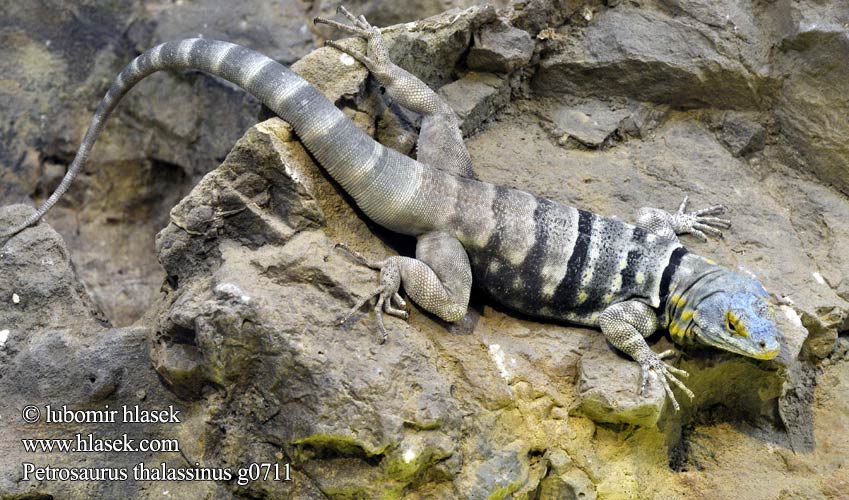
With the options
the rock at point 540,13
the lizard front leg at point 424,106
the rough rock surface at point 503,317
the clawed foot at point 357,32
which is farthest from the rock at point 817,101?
the clawed foot at point 357,32

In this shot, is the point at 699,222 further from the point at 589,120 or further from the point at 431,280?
the point at 431,280

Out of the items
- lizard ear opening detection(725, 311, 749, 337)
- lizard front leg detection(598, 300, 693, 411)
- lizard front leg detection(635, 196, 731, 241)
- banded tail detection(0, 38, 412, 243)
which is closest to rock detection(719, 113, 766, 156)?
lizard front leg detection(635, 196, 731, 241)

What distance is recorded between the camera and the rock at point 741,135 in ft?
19.4

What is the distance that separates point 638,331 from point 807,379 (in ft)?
4.70

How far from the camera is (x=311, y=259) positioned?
435 centimetres

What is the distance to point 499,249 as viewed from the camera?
4.79 metres

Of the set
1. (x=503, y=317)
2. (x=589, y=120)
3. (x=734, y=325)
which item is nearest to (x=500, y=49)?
(x=589, y=120)

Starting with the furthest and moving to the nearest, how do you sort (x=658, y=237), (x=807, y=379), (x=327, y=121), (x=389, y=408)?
1. (x=807, y=379)
2. (x=658, y=237)
3. (x=327, y=121)
4. (x=389, y=408)

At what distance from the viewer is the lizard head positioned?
430 cm

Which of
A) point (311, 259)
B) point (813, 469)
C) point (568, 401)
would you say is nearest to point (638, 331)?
point (568, 401)

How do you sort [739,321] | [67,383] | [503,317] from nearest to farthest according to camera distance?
[739,321] → [67,383] → [503,317]

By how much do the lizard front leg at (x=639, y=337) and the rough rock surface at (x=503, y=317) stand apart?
142 mm

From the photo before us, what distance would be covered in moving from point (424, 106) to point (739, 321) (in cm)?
227

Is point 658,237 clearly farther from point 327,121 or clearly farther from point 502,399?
point 327,121
